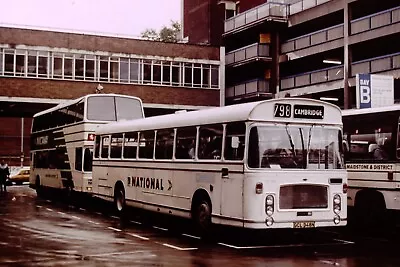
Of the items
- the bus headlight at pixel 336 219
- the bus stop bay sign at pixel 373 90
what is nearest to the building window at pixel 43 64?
the bus stop bay sign at pixel 373 90

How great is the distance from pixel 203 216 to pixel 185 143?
2099mm

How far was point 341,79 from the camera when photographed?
142ft

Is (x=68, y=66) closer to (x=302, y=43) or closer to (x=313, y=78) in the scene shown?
(x=302, y=43)

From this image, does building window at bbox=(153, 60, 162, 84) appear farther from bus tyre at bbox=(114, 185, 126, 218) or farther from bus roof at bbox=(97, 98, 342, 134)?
bus roof at bbox=(97, 98, 342, 134)

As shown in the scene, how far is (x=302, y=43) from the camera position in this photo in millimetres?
47062

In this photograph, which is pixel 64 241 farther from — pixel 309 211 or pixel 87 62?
pixel 87 62

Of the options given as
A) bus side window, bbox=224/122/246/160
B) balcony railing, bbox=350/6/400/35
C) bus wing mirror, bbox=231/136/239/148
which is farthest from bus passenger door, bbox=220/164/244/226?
balcony railing, bbox=350/6/400/35

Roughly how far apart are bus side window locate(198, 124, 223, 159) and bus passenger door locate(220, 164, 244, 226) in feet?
2.05

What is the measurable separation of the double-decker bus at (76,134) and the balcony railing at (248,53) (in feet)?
69.7

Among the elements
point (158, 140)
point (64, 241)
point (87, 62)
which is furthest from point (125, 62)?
point (64, 241)

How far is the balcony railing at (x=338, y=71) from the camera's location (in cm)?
3928

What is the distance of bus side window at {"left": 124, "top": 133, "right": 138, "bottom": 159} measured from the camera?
67.0ft

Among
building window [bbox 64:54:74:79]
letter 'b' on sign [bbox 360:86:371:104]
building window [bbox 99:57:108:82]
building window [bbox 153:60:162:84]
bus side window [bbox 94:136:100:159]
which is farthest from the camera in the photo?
building window [bbox 153:60:162:84]

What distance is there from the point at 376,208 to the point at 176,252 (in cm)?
657
